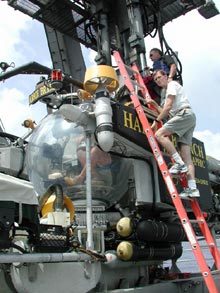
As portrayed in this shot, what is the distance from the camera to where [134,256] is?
181 inches

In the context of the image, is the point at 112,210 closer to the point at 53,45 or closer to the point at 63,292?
the point at 63,292

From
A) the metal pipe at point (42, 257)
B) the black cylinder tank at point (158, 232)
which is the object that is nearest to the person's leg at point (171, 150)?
the black cylinder tank at point (158, 232)

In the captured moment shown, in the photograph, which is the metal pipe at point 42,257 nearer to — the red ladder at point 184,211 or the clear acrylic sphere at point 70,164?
the red ladder at point 184,211

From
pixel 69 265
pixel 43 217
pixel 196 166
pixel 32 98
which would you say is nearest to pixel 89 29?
pixel 32 98

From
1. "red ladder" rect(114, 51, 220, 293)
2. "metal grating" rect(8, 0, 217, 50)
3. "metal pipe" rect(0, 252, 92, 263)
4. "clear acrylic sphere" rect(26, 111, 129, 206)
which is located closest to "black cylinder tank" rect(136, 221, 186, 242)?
"red ladder" rect(114, 51, 220, 293)

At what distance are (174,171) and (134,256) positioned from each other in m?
1.08

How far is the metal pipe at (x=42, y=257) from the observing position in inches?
120

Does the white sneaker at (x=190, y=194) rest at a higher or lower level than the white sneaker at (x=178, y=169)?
lower

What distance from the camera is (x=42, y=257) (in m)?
3.32

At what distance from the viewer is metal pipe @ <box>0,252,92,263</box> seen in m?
3.06

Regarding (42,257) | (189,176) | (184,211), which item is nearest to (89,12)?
(189,176)

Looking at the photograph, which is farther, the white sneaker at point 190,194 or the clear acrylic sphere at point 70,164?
the clear acrylic sphere at point 70,164

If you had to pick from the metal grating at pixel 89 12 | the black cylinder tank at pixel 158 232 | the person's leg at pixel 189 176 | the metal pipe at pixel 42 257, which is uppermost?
the metal grating at pixel 89 12

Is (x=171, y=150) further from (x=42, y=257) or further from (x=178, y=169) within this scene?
(x=42, y=257)
